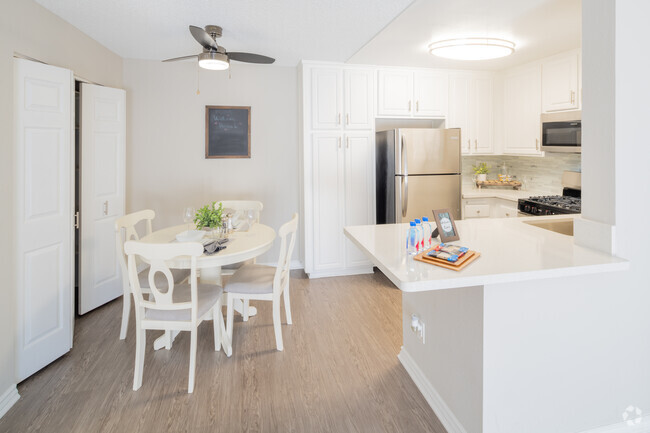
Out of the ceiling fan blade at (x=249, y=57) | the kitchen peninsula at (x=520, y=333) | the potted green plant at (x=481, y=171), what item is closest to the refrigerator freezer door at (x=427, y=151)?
the potted green plant at (x=481, y=171)

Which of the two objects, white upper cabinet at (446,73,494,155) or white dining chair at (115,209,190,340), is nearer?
white dining chair at (115,209,190,340)

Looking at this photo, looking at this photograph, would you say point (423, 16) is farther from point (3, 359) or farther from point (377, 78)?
point (3, 359)

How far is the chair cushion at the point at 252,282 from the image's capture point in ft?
8.68

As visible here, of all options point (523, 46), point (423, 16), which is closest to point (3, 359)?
point (423, 16)

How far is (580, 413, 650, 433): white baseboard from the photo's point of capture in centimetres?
173

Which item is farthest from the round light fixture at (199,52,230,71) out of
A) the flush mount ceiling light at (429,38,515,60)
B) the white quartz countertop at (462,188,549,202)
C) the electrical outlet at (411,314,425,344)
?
the white quartz countertop at (462,188,549,202)

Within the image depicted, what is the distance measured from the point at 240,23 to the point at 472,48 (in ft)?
6.81

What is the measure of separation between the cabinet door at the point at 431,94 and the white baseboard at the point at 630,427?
3.38m

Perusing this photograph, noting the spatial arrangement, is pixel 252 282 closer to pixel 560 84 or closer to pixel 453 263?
pixel 453 263

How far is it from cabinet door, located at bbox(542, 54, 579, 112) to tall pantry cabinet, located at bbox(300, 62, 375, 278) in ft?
5.87

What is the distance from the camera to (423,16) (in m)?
2.85

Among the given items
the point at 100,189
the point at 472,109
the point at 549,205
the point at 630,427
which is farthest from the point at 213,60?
the point at 630,427

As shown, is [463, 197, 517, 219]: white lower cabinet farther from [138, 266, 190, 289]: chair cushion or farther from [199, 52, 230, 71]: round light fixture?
[138, 266, 190, 289]: chair cushion

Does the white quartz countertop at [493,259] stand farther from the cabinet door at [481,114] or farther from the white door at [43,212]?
the cabinet door at [481,114]
